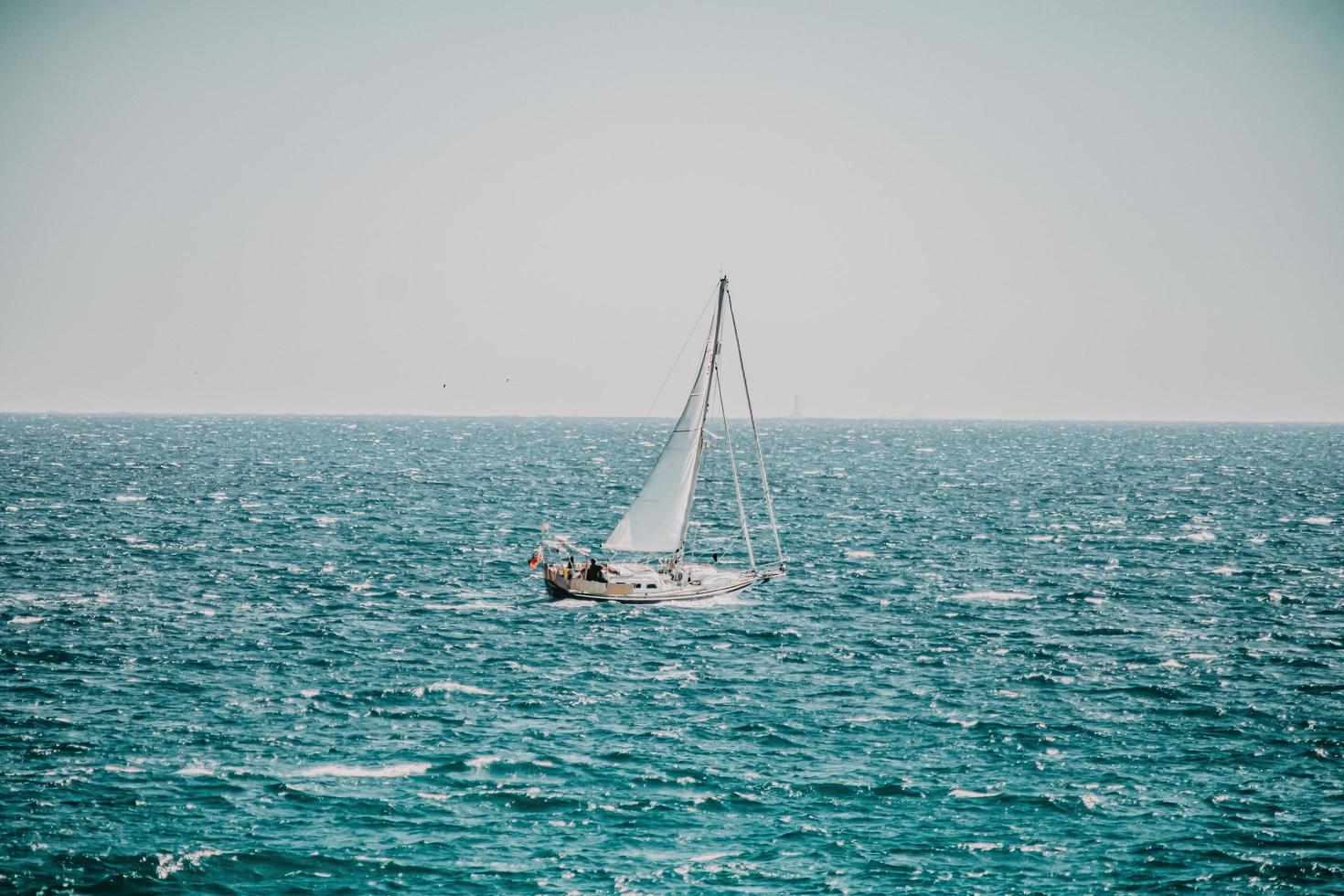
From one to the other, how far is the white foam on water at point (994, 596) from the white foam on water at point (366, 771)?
135ft

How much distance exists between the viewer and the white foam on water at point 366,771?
1465 inches

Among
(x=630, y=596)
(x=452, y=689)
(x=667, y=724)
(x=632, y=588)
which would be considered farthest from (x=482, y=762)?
(x=632, y=588)

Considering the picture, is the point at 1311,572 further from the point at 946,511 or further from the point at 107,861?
the point at 107,861

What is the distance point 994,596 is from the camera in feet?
232

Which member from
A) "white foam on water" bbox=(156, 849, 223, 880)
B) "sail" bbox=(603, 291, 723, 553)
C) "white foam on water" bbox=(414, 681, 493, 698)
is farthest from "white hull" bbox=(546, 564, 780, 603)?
"white foam on water" bbox=(156, 849, 223, 880)

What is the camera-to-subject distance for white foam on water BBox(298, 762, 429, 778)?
122ft

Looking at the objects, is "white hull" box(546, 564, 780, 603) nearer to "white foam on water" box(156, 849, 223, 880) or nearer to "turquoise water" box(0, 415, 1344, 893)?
"turquoise water" box(0, 415, 1344, 893)

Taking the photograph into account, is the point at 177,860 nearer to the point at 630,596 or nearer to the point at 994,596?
the point at 630,596

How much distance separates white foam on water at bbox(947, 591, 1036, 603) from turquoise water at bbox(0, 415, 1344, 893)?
0.63m

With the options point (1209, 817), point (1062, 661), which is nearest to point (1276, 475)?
point (1062, 661)

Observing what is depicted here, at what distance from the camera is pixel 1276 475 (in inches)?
7082

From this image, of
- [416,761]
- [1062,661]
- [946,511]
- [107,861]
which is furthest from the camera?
[946,511]

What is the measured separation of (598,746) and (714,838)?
8.69 meters

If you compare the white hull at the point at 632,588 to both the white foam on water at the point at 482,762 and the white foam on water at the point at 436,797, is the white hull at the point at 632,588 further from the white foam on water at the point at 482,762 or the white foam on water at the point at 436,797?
the white foam on water at the point at 436,797
